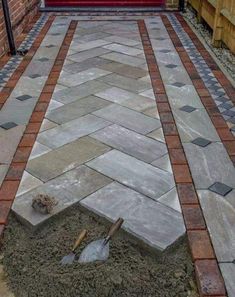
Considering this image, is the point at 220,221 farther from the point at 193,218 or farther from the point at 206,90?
the point at 206,90

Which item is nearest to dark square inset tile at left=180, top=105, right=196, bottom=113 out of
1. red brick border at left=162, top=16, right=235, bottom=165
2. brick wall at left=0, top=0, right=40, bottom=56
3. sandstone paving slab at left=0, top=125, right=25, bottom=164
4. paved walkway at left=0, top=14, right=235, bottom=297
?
paved walkway at left=0, top=14, right=235, bottom=297

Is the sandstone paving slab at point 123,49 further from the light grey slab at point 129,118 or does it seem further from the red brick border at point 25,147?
the light grey slab at point 129,118

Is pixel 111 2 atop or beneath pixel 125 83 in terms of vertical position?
atop

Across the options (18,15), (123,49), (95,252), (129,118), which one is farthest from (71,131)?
(18,15)

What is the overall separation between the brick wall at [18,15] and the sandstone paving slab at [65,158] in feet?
8.08

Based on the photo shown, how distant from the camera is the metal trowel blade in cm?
196

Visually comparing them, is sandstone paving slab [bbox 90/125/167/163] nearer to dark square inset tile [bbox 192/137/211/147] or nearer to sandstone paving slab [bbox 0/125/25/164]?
dark square inset tile [bbox 192/137/211/147]

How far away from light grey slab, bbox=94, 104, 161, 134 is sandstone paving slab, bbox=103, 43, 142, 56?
65.5 inches

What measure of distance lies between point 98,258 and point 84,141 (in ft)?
4.12

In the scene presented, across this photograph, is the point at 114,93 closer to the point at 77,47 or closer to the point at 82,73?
the point at 82,73

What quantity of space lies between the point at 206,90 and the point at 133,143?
1.33 m

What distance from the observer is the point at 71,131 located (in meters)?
3.19

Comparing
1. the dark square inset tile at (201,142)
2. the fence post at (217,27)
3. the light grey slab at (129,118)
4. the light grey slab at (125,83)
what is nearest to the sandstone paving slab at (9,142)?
the light grey slab at (129,118)

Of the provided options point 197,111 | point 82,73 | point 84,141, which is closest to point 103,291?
point 84,141
